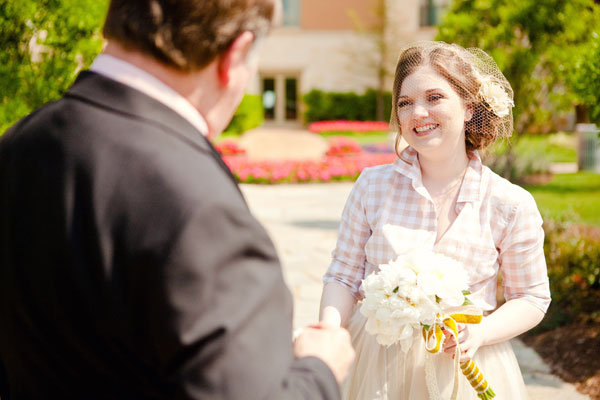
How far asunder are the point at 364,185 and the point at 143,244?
150cm

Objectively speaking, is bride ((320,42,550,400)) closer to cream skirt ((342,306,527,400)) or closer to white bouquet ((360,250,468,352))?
cream skirt ((342,306,527,400))

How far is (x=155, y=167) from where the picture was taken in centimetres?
111

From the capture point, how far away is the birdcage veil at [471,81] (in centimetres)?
239

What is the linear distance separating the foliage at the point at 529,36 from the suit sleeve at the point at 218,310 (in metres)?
5.79

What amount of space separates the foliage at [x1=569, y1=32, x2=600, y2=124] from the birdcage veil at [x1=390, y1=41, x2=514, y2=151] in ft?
6.59

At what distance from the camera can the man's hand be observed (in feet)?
4.41

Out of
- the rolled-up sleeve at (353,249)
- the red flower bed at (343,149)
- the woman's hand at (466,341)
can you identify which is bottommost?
the red flower bed at (343,149)

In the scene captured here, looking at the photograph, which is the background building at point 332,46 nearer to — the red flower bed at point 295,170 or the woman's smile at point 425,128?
the red flower bed at point 295,170

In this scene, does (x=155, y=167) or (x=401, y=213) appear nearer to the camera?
(x=155, y=167)

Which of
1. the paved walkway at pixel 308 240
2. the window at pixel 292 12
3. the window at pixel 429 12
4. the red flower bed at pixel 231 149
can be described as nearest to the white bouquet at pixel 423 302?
the paved walkway at pixel 308 240

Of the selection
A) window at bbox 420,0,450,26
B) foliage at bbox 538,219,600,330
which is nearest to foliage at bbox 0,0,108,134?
foliage at bbox 538,219,600,330

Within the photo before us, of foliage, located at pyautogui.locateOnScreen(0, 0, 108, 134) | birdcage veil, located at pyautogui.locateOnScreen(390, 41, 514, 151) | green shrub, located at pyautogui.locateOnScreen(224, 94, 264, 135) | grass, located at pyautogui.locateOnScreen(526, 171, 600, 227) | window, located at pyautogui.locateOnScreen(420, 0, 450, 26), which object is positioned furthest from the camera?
window, located at pyautogui.locateOnScreen(420, 0, 450, 26)

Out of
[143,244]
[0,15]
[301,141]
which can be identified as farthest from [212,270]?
[301,141]

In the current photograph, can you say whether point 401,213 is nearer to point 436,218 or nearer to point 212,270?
point 436,218
